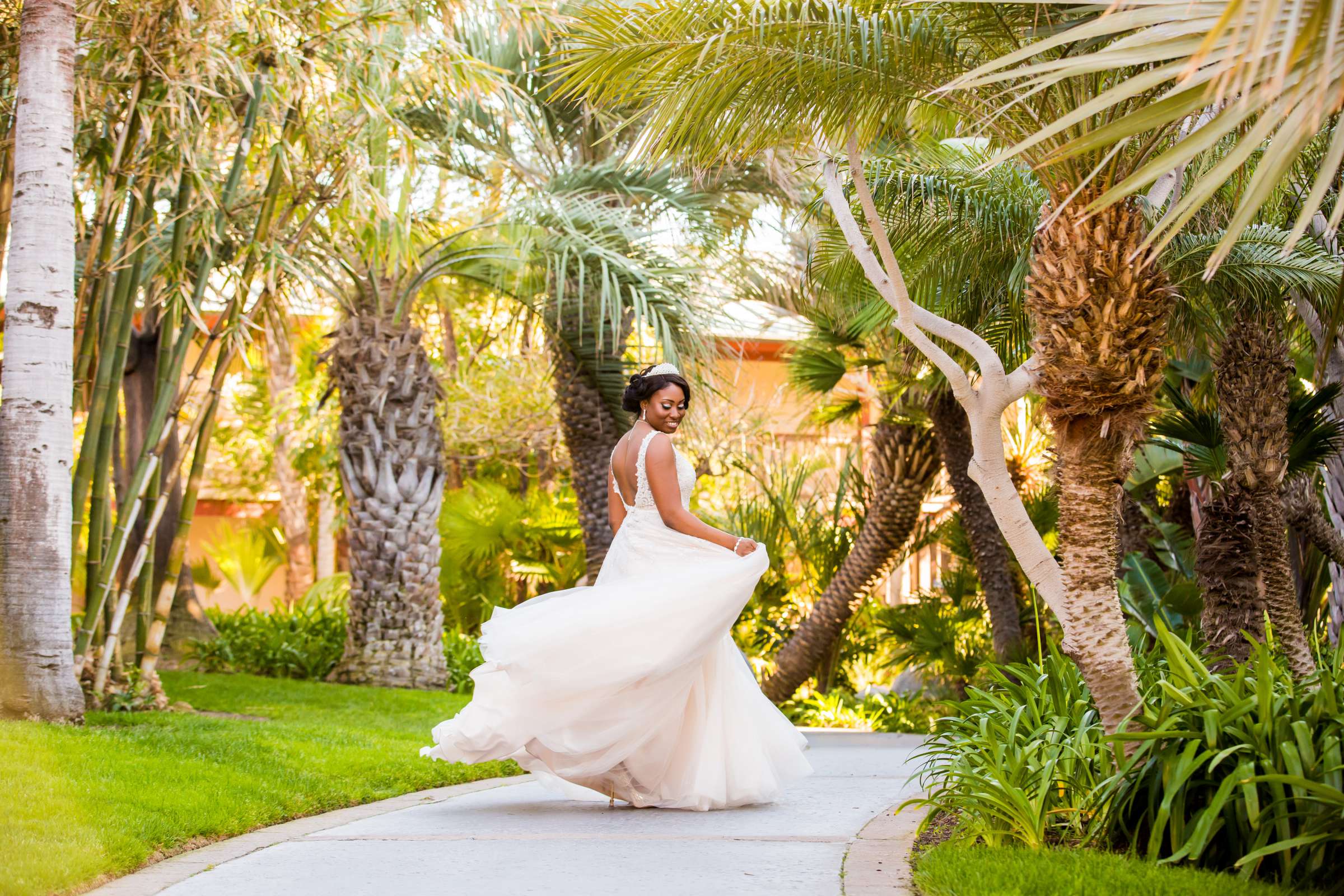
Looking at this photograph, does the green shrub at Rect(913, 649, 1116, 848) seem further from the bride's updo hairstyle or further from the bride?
the bride's updo hairstyle

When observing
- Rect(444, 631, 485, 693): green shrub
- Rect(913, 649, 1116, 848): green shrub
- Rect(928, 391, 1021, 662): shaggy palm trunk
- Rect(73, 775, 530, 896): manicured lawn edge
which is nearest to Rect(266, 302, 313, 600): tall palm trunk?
Rect(444, 631, 485, 693): green shrub

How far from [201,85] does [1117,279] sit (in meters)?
6.18

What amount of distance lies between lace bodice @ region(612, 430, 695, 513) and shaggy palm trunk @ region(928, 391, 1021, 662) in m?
6.09

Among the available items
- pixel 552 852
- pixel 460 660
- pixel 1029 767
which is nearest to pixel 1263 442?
pixel 1029 767

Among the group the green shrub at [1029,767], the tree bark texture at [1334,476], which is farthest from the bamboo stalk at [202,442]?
the tree bark texture at [1334,476]

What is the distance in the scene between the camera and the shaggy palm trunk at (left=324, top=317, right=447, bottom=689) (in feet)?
42.8

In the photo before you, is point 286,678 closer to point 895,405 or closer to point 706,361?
point 706,361

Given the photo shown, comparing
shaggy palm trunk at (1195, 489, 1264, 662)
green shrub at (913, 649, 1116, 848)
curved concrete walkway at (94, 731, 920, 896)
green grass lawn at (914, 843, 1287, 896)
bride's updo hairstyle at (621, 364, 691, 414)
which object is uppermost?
bride's updo hairstyle at (621, 364, 691, 414)

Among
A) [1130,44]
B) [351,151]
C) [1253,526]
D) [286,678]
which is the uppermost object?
[351,151]

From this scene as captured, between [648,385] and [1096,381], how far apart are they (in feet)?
7.34

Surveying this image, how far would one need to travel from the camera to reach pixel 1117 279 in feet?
17.2

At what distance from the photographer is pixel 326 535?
2362 cm

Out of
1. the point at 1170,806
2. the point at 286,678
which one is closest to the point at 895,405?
the point at 286,678

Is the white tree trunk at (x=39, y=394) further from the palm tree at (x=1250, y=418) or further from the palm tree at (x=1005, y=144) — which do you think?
the palm tree at (x=1250, y=418)
